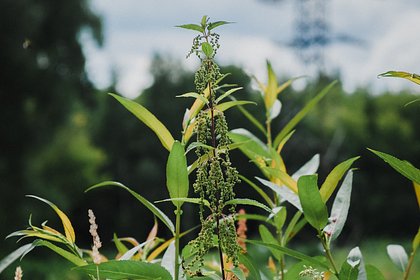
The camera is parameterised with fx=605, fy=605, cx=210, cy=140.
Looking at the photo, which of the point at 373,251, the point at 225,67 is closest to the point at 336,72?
the point at 225,67

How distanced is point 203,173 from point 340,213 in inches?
8.1

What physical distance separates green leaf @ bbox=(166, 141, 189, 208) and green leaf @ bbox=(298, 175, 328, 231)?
3.9 inches

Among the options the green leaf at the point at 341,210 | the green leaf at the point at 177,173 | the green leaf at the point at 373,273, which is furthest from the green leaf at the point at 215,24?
the green leaf at the point at 373,273

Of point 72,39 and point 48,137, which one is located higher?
point 72,39

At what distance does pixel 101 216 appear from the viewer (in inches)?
552

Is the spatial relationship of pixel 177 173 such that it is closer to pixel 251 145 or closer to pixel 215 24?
pixel 215 24

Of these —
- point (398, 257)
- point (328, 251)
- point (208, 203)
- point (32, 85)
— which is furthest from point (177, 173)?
point (32, 85)

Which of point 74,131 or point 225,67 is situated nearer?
point 74,131

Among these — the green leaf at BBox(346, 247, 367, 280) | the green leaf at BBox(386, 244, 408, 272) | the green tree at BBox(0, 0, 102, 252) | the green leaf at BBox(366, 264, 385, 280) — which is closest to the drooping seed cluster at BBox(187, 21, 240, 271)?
the green leaf at BBox(346, 247, 367, 280)

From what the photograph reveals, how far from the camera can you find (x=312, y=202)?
1.75ft

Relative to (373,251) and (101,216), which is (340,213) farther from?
(101,216)

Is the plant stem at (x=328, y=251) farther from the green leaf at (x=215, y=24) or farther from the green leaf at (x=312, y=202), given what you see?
the green leaf at (x=215, y=24)

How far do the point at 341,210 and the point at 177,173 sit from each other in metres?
0.20

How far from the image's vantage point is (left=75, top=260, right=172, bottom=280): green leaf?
1.55 ft
